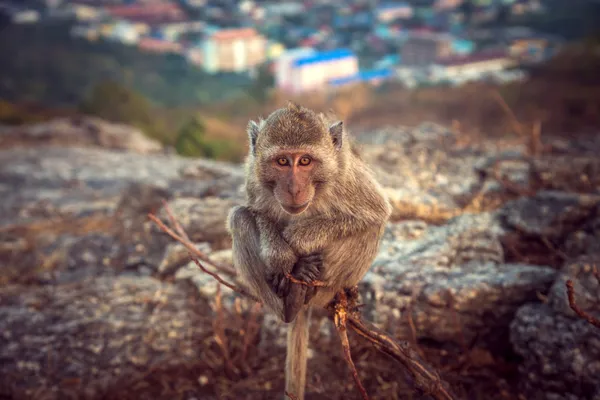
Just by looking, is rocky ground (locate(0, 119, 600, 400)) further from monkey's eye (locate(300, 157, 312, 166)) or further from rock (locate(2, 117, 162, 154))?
rock (locate(2, 117, 162, 154))

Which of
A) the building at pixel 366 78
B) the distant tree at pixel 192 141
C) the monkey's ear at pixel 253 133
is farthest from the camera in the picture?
the building at pixel 366 78

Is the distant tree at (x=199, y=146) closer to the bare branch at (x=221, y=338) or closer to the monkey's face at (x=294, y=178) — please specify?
the bare branch at (x=221, y=338)

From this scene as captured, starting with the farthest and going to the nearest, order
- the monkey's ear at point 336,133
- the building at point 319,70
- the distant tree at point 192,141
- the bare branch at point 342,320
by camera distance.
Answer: the building at point 319,70 → the distant tree at point 192,141 → the monkey's ear at point 336,133 → the bare branch at point 342,320

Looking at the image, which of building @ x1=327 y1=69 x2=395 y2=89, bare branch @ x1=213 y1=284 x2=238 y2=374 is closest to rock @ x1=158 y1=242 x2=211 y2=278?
bare branch @ x1=213 y1=284 x2=238 y2=374

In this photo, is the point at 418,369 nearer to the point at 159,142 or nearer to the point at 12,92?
the point at 159,142

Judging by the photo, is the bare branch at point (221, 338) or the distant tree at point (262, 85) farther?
the distant tree at point (262, 85)

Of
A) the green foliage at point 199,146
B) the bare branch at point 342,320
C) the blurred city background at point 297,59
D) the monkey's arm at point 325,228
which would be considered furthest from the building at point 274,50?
the bare branch at point 342,320
